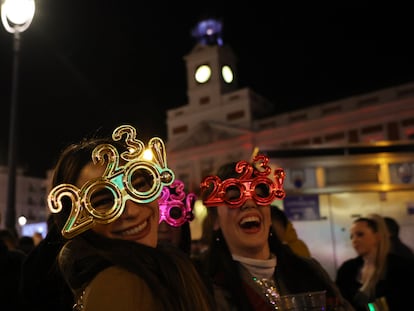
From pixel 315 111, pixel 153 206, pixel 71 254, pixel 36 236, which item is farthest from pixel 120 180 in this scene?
pixel 315 111

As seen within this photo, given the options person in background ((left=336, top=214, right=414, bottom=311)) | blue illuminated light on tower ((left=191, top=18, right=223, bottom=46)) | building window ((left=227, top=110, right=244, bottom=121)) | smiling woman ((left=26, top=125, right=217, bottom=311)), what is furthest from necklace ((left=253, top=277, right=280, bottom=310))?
blue illuminated light on tower ((left=191, top=18, right=223, bottom=46))

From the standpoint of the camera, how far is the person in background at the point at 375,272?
14.0ft

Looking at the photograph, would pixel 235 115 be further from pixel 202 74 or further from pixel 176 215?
pixel 176 215

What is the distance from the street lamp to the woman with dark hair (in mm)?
6111

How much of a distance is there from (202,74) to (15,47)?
35.8 meters

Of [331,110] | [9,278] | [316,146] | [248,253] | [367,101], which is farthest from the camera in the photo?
[331,110]

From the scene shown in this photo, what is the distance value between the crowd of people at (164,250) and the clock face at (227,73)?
39314mm

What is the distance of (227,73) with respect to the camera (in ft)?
147

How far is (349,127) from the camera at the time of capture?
33156 mm

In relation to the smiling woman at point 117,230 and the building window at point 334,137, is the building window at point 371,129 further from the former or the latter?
the smiling woman at point 117,230

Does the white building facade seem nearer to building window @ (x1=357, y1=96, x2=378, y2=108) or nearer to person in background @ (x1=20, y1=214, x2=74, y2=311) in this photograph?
building window @ (x1=357, y1=96, x2=378, y2=108)

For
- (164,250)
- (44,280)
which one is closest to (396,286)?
(44,280)

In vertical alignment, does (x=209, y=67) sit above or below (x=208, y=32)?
below

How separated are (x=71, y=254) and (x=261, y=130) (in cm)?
3652
